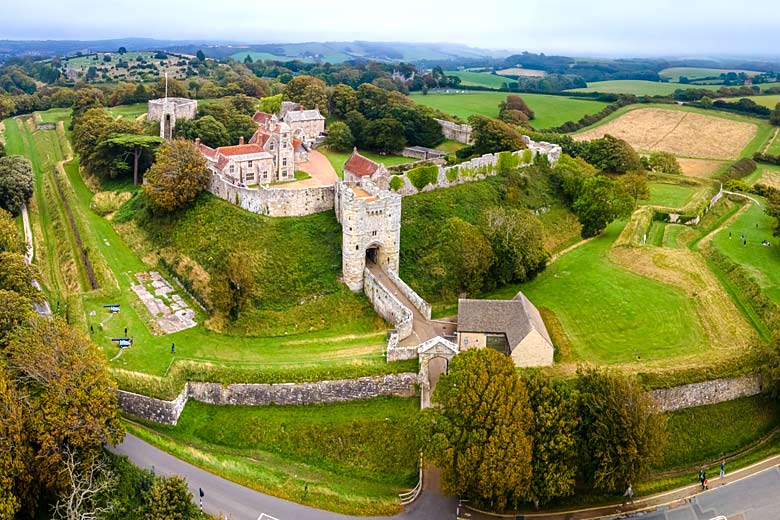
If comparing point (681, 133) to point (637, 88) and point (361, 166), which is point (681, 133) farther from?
point (637, 88)

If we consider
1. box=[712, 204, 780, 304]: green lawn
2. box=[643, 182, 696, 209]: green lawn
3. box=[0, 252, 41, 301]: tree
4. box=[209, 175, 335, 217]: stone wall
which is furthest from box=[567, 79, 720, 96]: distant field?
box=[0, 252, 41, 301]: tree

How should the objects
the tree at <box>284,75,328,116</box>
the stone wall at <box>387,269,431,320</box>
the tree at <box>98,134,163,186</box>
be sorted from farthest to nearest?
the tree at <box>284,75,328,116</box> < the tree at <box>98,134,163,186</box> < the stone wall at <box>387,269,431,320</box>

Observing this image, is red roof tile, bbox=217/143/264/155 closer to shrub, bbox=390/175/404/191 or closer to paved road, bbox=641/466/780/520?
shrub, bbox=390/175/404/191

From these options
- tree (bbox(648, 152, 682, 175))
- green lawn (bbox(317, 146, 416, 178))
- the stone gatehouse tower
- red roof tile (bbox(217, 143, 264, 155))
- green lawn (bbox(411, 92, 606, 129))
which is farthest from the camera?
green lawn (bbox(411, 92, 606, 129))

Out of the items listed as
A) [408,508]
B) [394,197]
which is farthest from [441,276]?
[408,508]

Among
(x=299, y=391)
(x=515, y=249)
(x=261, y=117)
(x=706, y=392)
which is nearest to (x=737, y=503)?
(x=706, y=392)

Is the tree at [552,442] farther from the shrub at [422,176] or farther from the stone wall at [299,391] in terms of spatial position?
the shrub at [422,176]

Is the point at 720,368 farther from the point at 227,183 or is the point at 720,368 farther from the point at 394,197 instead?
the point at 227,183

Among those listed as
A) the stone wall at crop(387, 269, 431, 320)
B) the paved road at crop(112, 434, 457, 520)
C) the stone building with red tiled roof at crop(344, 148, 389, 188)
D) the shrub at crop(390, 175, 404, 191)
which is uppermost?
the stone building with red tiled roof at crop(344, 148, 389, 188)
